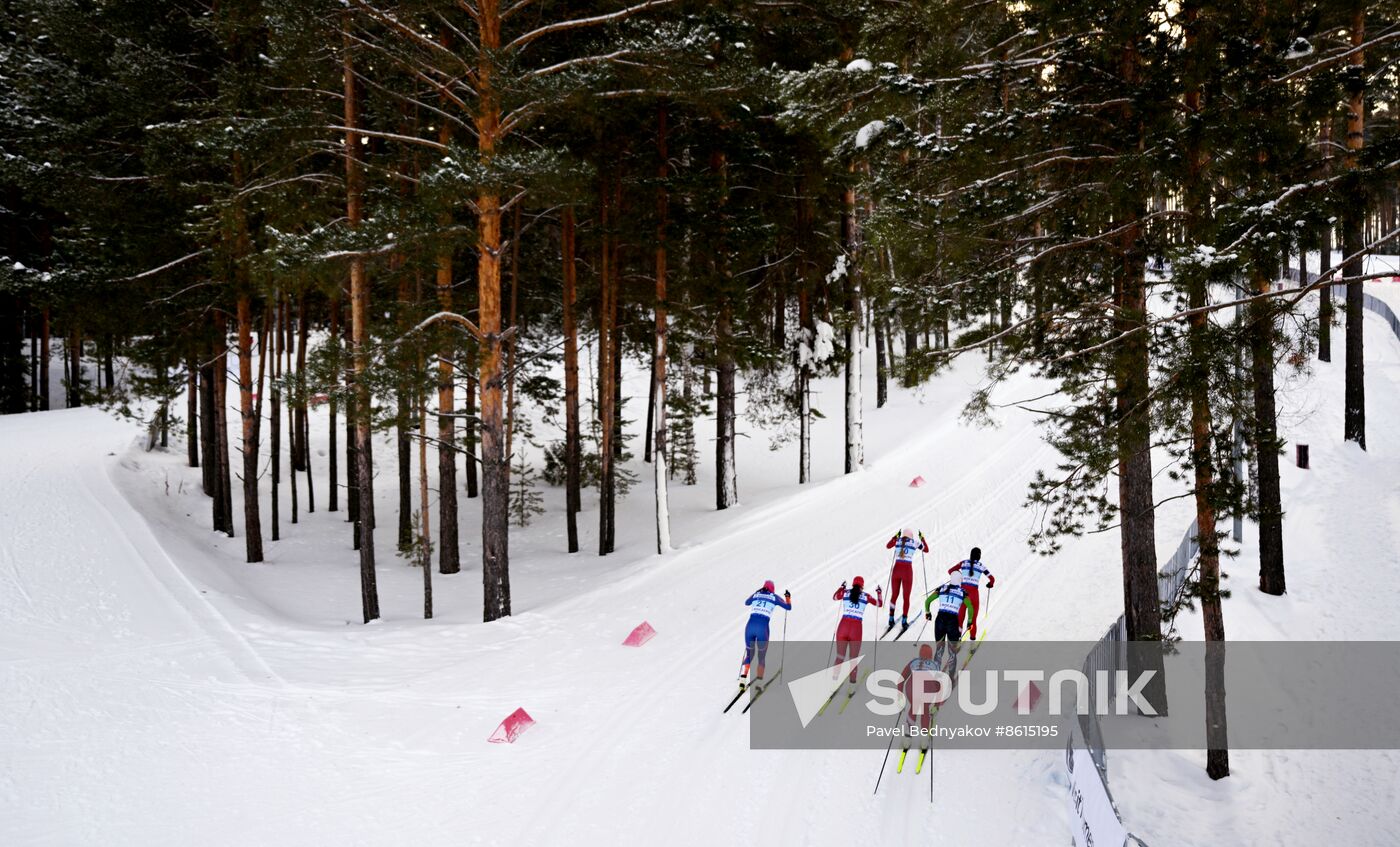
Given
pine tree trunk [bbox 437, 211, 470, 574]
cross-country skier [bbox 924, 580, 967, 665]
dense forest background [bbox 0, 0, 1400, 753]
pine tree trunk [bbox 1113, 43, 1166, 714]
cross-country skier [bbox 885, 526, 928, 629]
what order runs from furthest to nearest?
1. pine tree trunk [bbox 437, 211, 470, 574]
2. cross-country skier [bbox 885, 526, 928, 629]
3. cross-country skier [bbox 924, 580, 967, 665]
4. pine tree trunk [bbox 1113, 43, 1166, 714]
5. dense forest background [bbox 0, 0, 1400, 753]

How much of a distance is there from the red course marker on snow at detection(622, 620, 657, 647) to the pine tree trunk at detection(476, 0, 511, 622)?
2669 mm

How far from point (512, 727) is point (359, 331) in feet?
25.0

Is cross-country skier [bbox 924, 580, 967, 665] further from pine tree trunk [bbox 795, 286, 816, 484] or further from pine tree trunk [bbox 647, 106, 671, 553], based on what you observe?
pine tree trunk [bbox 795, 286, 816, 484]

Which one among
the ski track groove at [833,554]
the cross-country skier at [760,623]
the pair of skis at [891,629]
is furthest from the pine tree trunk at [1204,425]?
the cross-country skier at [760,623]

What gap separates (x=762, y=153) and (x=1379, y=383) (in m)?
21.6

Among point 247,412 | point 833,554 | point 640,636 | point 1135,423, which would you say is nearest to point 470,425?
point 640,636

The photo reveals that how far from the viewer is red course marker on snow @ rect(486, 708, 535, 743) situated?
337 inches

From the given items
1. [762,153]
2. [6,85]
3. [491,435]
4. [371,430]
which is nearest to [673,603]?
[491,435]

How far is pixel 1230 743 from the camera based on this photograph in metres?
9.77

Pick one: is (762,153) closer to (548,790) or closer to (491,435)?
(491,435)

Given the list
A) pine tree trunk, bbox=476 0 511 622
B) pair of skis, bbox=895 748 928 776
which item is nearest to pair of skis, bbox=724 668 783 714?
pair of skis, bbox=895 748 928 776

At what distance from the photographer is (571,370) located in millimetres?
19516

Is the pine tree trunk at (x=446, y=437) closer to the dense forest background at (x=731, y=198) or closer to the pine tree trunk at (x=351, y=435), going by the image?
the dense forest background at (x=731, y=198)

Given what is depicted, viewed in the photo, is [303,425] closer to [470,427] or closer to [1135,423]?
[470,427]
